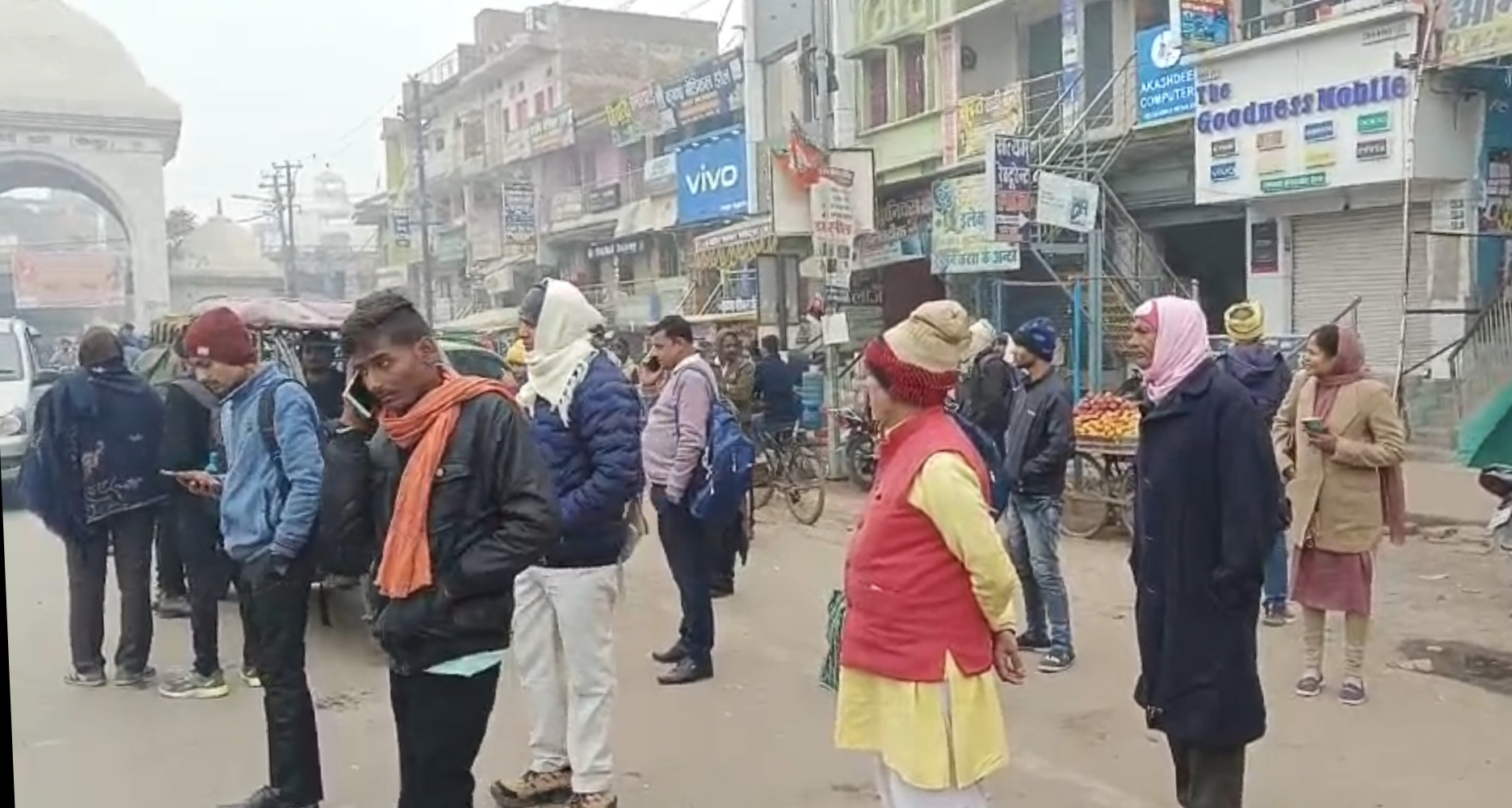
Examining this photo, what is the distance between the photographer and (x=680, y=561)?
21.2ft

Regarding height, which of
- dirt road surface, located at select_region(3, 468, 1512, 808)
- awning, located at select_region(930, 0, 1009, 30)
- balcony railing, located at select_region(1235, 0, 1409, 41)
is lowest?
dirt road surface, located at select_region(3, 468, 1512, 808)

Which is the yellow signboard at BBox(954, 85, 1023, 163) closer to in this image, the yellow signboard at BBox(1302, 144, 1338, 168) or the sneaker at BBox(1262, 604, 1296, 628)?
the yellow signboard at BBox(1302, 144, 1338, 168)

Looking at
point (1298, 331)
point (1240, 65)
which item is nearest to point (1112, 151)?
point (1240, 65)

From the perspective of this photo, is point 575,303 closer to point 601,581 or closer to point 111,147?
point 601,581

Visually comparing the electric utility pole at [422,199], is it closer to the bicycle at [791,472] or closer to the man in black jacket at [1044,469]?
the bicycle at [791,472]

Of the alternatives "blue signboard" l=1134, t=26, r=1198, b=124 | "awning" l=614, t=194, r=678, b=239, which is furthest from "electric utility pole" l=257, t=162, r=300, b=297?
"blue signboard" l=1134, t=26, r=1198, b=124

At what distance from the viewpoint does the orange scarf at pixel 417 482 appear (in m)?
3.12

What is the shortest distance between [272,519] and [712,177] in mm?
24850

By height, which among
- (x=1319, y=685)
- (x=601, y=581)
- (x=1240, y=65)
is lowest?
(x=1319, y=685)

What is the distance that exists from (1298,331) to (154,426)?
13.4 m

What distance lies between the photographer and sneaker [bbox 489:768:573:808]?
4.65 meters

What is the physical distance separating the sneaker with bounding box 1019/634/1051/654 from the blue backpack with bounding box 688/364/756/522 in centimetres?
165


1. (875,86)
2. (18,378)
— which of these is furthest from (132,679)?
(875,86)

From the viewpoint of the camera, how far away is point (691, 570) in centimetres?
643
